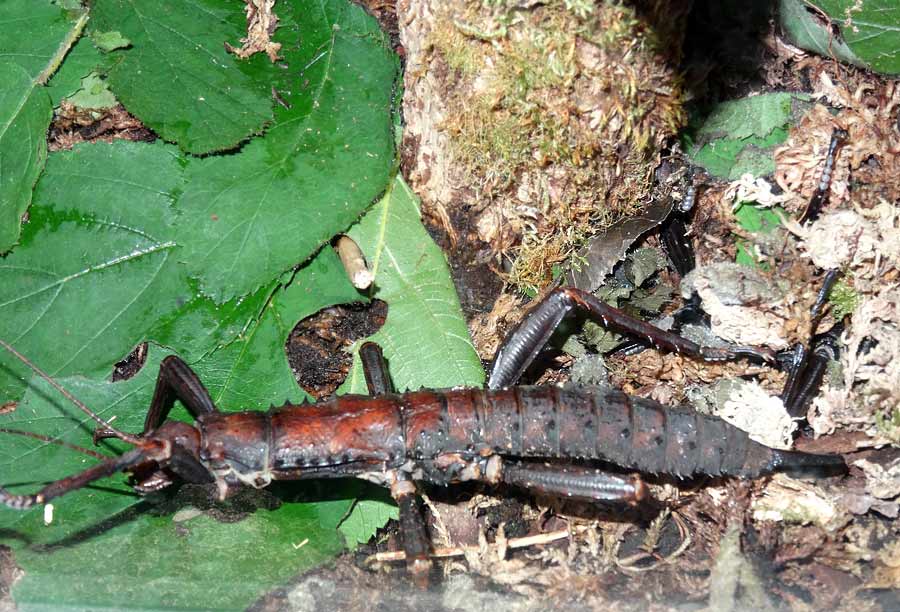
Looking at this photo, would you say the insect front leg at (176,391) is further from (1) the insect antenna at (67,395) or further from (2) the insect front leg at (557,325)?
(2) the insect front leg at (557,325)

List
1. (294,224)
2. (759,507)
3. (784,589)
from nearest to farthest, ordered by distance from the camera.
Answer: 1. (784,589)
2. (759,507)
3. (294,224)

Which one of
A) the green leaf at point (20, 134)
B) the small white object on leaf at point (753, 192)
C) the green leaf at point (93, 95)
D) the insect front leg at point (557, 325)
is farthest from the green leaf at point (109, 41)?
the small white object on leaf at point (753, 192)

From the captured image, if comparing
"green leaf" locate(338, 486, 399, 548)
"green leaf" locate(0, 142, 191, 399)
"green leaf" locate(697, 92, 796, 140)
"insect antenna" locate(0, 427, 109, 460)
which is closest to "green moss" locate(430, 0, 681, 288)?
"green leaf" locate(697, 92, 796, 140)

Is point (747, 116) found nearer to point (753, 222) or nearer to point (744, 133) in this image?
point (744, 133)

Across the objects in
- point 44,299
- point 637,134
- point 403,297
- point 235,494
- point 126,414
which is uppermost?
point 637,134

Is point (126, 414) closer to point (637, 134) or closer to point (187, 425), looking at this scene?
point (187, 425)

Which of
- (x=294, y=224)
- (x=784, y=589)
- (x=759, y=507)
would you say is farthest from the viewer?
(x=294, y=224)

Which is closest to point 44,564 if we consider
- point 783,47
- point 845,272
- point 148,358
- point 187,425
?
point 187,425
